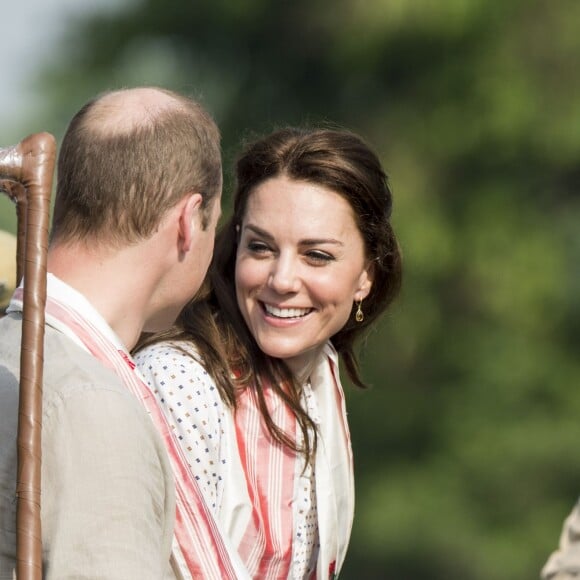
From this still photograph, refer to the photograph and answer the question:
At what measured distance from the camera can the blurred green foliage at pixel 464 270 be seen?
8.24 metres

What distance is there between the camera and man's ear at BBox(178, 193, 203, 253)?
2.24 meters

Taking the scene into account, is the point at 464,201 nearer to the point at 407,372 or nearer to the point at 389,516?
the point at 407,372

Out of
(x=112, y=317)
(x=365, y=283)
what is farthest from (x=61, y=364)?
(x=365, y=283)

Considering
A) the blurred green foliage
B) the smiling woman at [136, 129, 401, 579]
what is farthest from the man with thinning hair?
the blurred green foliage

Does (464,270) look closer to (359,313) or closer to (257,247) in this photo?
(359,313)

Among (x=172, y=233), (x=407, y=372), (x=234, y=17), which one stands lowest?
(x=407, y=372)

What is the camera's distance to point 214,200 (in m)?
2.33

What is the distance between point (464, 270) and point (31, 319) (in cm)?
669

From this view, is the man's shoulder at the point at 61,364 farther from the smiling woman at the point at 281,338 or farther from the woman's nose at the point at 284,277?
the woman's nose at the point at 284,277

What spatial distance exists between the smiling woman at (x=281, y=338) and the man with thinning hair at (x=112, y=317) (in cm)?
99

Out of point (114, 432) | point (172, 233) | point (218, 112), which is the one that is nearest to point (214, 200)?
point (172, 233)

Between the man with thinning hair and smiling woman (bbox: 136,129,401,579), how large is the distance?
0.99 m

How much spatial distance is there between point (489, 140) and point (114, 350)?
6.59 metres

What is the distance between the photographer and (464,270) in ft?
27.9
